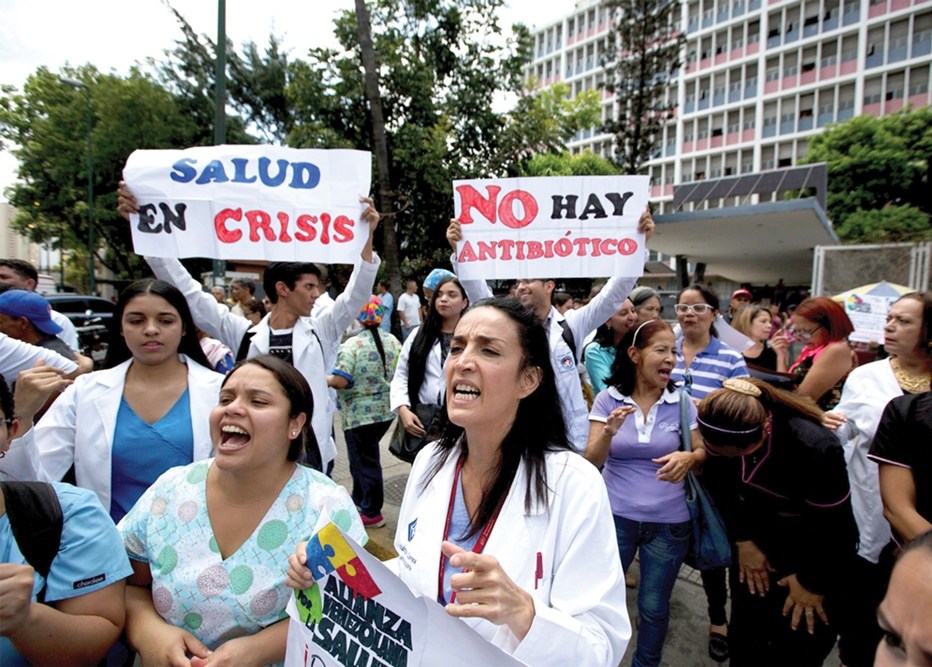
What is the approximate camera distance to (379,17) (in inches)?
611

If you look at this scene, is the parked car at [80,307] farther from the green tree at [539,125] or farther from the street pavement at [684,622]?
the green tree at [539,125]

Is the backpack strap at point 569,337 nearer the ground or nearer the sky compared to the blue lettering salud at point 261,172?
nearer the ground

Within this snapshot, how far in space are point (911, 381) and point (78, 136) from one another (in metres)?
28.3

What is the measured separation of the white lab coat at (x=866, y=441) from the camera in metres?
2.55

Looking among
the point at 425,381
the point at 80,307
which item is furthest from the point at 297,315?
the point at 80,307

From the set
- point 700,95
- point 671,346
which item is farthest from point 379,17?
point 700,95

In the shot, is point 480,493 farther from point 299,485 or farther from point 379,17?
point 379,17

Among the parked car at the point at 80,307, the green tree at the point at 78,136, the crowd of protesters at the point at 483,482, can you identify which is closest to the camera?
the crowd of protesters at the point at 483,482

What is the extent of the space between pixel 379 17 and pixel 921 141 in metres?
30.5

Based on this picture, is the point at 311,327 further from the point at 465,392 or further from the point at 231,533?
the point at 465,392

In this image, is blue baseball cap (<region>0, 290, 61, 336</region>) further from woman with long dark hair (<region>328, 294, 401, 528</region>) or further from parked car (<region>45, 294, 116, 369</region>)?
parked car (<region>45, 294, 116, 369</region>)

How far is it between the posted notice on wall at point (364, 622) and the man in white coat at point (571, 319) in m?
2.13

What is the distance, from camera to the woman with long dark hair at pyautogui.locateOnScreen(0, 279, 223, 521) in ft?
6.95

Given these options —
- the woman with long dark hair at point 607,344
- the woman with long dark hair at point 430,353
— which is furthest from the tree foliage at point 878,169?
the woman with long dark hair at point 430,353
